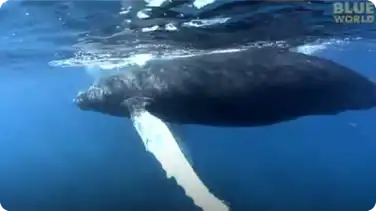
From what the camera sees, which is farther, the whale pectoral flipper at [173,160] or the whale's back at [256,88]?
the whale's back at [256,88]

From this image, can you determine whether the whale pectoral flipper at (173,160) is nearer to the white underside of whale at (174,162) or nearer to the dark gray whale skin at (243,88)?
the white underside of whale at (174,162)

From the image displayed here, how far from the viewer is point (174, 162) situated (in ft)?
12.5

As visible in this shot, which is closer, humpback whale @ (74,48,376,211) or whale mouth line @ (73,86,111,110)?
humpback whale @ (74,48,376,211)

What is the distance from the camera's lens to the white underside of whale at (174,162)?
12.0 feet

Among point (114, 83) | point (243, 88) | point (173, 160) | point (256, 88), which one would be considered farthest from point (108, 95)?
point (256, 88)

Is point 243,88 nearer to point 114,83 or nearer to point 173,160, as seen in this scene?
point 173,160

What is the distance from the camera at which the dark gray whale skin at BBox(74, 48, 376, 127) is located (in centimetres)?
421

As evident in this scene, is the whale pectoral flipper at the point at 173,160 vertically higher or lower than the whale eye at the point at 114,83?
lower

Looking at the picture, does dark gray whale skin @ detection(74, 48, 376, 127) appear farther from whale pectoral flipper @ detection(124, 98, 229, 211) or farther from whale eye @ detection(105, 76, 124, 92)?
whale pectoral flipper @ detection(124, 98, 229, 211)

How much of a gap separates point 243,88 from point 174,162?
3.29 ft

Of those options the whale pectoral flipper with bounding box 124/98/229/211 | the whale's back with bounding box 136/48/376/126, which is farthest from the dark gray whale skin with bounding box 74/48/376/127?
the whale pectoral flipper with bounding box 124/98/229/211

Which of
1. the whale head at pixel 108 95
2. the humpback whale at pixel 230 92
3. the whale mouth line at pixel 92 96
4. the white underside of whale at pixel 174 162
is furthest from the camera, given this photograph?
the whale mouth line at pixel 92 96

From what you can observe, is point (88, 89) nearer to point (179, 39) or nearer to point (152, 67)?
point (152, 67)

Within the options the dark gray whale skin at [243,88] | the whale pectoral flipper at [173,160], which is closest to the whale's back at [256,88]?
the dark gray whale skin at [243,88]
